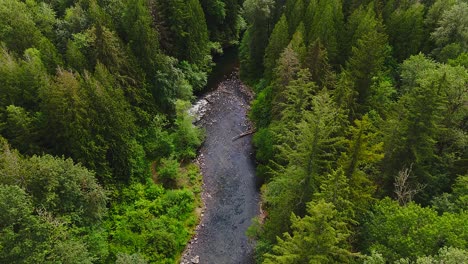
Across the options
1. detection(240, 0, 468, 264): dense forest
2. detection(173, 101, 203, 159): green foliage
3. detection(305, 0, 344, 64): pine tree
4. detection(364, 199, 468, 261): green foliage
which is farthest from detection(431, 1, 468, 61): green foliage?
detection(173, 101, 203, 159): green foliage

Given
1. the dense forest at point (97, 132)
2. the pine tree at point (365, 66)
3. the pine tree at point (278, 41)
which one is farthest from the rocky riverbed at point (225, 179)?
the pine tree at point (365, 66)

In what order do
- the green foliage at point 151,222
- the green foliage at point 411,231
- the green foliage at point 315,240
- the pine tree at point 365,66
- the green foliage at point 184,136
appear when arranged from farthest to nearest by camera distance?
the green foliage at point 184,136 → the pine tree at point 365,66 → the green foliage at point 151,222 → the green foliage at point 411,231 → the green foliage at point 315,240

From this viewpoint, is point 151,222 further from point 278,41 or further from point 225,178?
point 278,41

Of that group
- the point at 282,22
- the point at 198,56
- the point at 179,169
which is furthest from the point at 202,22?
the point at 179,169

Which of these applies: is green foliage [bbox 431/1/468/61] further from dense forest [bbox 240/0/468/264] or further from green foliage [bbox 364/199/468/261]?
green foliage [bbox 364/199/468/261]

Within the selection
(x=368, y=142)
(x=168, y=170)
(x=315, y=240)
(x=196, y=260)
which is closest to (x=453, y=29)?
(x=368, y=142)

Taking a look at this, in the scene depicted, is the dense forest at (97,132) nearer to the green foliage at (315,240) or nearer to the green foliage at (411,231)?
the green foliage at (315,240)

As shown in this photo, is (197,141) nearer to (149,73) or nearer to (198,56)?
(149,73)
